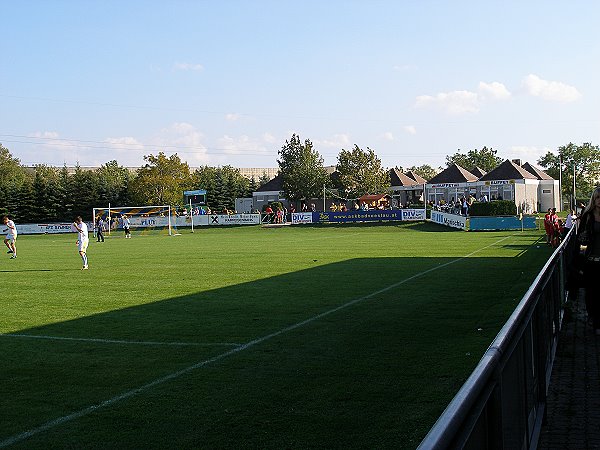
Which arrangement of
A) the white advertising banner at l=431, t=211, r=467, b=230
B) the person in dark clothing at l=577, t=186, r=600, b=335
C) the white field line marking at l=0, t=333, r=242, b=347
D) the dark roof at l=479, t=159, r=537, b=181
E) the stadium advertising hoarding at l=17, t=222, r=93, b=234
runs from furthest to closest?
the dark roof at l=479, t=159, r=537, b=181 < the stadium advertising hoarding at l=17, t=222, r=93, b=234 < the white advertising banner at l=431, t=211, r=467, b=230 < the white field line marking at l=0, t=333, r=242, b=347 < the person in dark clothing at l=577, t=186, r=600, b=335

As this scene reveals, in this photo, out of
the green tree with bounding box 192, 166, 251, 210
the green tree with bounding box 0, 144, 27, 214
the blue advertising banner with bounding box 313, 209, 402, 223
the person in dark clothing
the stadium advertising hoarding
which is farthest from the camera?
the green tree with bounding box 192, 166, 251, 210

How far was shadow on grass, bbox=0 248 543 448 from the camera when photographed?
20.9 ft

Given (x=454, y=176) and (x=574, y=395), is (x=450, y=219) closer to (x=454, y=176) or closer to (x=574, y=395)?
(x=454, y=176)

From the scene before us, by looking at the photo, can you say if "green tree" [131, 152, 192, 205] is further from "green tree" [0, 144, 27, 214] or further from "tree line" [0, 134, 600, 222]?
"green tree" [0, 144, 27, 214]

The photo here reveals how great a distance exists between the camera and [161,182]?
86.6 meters

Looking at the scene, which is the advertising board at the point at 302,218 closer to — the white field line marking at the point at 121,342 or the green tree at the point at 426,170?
the white field line marking at the point at 121,342

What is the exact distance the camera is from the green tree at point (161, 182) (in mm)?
86500

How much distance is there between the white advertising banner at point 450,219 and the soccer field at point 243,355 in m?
28.1

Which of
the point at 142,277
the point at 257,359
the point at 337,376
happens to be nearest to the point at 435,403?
the point at 337,376

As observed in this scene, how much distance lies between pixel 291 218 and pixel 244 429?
199 ft

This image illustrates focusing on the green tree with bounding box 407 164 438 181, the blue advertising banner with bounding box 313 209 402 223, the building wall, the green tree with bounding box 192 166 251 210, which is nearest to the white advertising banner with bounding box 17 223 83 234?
the blue advertising banner with bounding box 313 209 402 223

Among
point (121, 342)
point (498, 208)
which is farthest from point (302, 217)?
point (121, 342)

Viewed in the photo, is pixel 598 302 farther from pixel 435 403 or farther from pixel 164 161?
pixel 164 161

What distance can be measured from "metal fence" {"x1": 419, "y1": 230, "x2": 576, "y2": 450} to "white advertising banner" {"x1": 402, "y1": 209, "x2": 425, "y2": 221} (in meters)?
50.6
